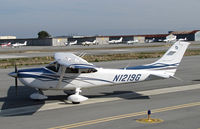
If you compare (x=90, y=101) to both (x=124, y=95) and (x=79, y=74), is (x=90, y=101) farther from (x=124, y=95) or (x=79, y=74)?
(x=124, y=95)

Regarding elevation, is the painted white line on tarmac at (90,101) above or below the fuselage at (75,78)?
below

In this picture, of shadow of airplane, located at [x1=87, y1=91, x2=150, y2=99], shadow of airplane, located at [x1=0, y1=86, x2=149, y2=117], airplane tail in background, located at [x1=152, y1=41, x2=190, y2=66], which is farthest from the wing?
airplane tail in background, located at [x1=152, y1=41, x2=190, y2=66]

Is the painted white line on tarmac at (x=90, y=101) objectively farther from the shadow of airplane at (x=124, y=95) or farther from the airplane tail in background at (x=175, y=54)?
the airplane tail in background at (x=175, y=54)

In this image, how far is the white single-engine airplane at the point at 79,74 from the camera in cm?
1307

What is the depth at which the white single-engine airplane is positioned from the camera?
13.1 meters

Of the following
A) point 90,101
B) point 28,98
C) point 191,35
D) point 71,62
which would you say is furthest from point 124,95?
point 191,35

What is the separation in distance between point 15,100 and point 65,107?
10.3ft

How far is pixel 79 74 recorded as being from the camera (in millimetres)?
13578

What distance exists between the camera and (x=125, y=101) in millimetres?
13617

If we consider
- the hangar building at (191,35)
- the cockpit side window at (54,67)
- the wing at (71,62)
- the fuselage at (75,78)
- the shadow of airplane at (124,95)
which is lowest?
the shadow of airplane at (124,95)

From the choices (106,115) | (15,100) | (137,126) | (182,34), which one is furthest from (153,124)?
(182,34)

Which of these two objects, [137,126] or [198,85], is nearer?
[137,126]

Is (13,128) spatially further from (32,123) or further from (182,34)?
(182,34)

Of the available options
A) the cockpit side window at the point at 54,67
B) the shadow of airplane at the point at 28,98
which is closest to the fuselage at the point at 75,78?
the cockpit side window at the point at 54,67
